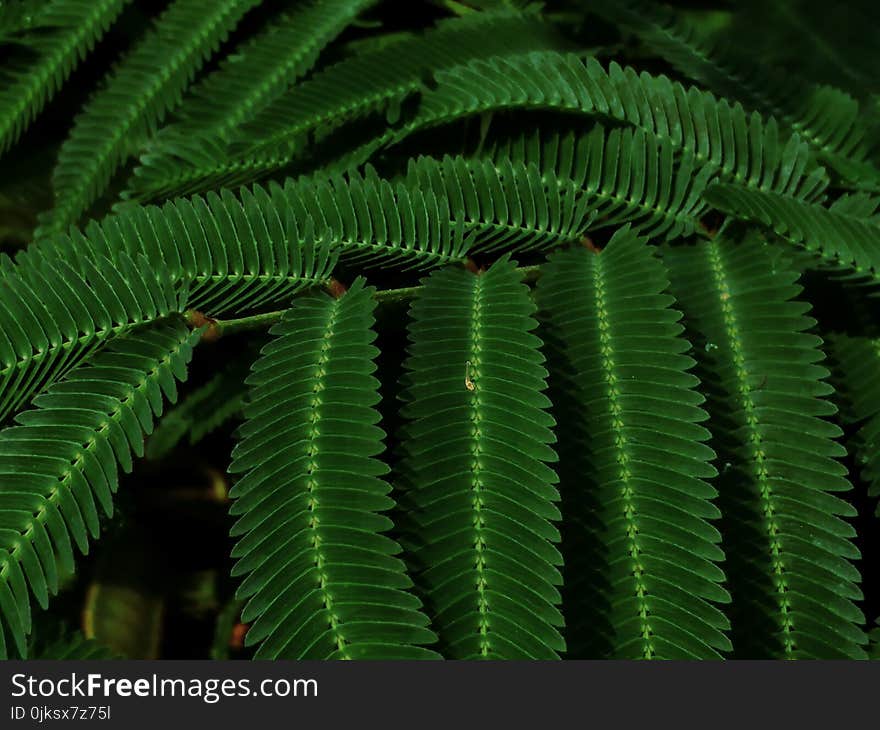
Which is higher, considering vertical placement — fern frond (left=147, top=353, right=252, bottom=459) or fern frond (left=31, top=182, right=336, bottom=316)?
fern frond (left=147, top=353, right=252, bottom=459)

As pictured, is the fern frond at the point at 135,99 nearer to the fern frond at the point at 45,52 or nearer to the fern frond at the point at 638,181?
the fern frond at the point at 45,52

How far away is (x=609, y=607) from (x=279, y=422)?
0.50 meters

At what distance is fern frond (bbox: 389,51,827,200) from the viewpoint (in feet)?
5.47

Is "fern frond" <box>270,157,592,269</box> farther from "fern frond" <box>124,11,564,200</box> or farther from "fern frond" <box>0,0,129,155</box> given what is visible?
"fern frond" <box>0,0,129,155</box>

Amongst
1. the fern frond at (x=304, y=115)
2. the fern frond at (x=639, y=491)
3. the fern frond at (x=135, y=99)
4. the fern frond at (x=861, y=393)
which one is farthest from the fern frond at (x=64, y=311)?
the fern frond at (x=861, y=393)

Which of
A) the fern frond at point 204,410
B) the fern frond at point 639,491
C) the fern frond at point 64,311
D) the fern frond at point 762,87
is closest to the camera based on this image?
the fern frond at point 639,491

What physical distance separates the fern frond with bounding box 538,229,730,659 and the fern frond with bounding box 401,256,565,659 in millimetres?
67

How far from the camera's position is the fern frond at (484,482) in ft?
3.77

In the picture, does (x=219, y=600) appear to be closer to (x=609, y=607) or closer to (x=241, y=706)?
(x=241, y=706)

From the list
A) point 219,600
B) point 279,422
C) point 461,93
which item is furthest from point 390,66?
point 219,600

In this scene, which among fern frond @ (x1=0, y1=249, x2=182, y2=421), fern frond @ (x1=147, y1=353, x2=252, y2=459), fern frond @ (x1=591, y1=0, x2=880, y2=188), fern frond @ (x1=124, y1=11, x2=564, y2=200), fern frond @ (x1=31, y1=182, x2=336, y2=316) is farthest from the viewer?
fern frond @ (x1=147, y1=353, x2=252, y2=459)

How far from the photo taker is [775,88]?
75.5 inches

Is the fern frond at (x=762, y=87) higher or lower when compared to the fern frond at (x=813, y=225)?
higher

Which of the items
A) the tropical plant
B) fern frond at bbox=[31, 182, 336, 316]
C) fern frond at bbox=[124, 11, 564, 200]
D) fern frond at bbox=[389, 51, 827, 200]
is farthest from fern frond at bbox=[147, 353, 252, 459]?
fern frond at bbox=[389, 51, 827, 200]
